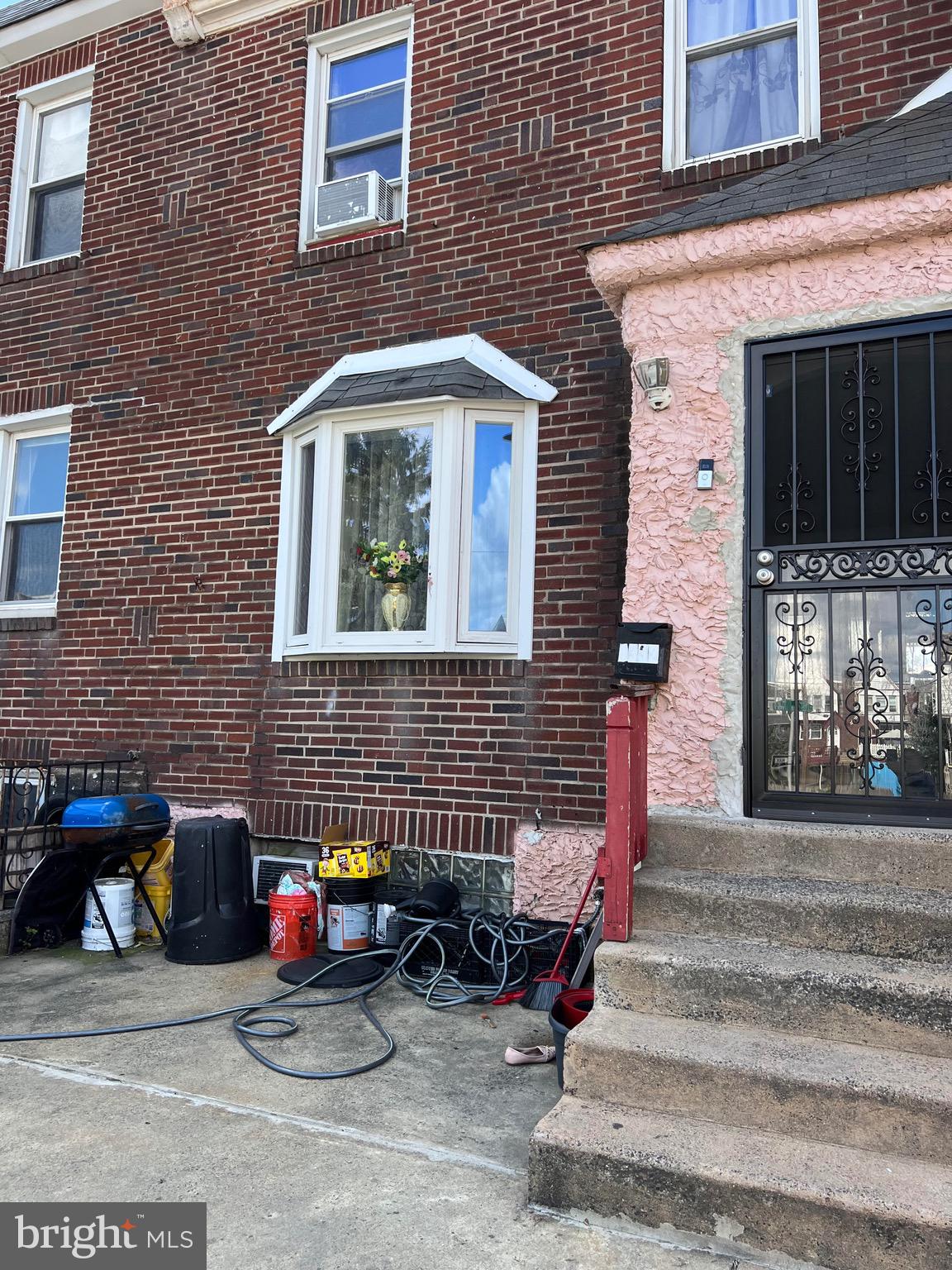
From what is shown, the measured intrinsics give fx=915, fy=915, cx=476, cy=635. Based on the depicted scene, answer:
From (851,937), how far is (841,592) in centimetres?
148

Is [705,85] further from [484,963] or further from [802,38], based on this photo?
[484,963]

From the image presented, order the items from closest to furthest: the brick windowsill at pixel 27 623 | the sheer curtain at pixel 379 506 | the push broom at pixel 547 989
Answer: the push broom at pixel 547 989, the sheer curtain at pixel 379 506, the brick windowsill at pixel 27 623

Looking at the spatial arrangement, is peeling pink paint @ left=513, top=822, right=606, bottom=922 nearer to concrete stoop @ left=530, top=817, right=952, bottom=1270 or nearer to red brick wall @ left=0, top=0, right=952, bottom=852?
red brick wall @ left=0, top=0, right=952, bottom=852

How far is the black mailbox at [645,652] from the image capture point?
12.9 ft

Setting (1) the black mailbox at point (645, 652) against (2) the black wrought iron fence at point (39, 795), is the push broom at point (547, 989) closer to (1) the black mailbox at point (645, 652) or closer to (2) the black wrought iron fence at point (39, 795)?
(1) the black mailbox at point (645, 652)

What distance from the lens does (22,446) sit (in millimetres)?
7605

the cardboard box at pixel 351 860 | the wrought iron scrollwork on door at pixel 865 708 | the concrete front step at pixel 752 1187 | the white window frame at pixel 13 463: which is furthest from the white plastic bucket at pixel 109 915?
the wrought iron scrollwork on door at pixel 865 708

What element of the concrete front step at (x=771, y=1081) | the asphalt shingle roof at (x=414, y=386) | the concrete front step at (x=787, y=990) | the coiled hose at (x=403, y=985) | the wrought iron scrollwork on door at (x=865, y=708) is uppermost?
the asphalt shingle roof at (x=414, y=386)

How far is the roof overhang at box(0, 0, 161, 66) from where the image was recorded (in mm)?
7367

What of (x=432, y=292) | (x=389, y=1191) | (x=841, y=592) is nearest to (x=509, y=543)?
(x=432, y=292)

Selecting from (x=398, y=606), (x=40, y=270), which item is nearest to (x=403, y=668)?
(x=398, y=606)

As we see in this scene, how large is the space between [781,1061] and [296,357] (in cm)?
529

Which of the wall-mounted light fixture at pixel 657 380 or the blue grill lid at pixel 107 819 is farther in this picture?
the blue grill lid at pixel 107 819

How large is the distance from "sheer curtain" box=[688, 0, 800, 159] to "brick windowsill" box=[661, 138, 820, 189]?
22 cm
